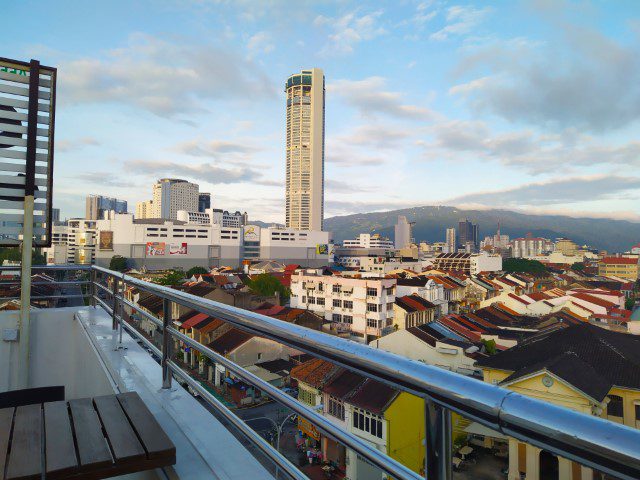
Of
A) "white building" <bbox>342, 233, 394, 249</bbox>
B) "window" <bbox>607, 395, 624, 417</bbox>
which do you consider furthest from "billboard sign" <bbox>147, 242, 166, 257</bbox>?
"white building" <bbox>342, 233, 394, 249</bbox>

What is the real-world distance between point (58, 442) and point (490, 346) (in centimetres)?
2164

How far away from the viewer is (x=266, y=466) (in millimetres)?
1494

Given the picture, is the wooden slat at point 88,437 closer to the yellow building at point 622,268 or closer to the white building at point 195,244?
the white building at point 195,244

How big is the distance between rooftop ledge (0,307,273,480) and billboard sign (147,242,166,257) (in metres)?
65.5

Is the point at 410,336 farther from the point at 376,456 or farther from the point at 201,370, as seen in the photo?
the point at 376,456

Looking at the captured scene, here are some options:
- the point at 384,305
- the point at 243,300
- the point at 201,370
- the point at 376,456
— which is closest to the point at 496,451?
the point at 376,456

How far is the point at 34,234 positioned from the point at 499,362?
12.1 meters

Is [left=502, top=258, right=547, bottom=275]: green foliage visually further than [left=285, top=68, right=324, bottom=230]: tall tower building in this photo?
No

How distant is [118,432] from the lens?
146 cm

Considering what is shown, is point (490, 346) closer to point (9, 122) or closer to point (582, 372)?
point (582, 372)

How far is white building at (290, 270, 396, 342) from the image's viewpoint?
28.0 meters

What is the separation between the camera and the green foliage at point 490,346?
19688 millimetres

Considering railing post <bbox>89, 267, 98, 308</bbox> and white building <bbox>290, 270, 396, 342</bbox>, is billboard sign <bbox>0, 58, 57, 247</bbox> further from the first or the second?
white building <bbox>290, 270, 396, 342</bbox>

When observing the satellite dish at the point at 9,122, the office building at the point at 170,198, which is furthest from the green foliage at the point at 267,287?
the office building at the point at 170,198
